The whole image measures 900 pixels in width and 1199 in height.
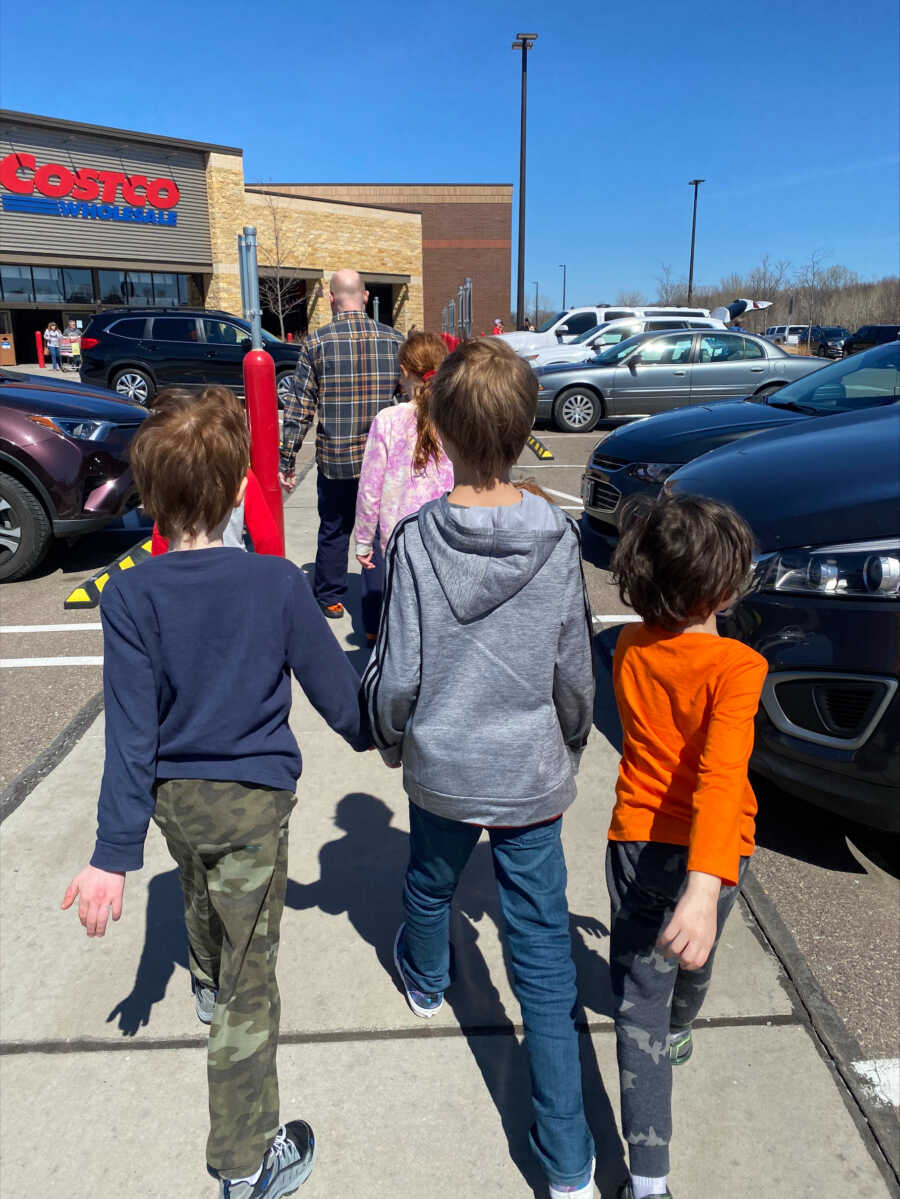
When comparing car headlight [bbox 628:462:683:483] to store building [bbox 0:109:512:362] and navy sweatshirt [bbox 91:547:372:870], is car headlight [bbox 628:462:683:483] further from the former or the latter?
store building [bbox 0:109:512:362]

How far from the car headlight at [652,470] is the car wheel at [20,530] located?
4.01 m

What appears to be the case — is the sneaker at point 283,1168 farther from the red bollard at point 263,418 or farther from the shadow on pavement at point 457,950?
the red bollard at point 263,418

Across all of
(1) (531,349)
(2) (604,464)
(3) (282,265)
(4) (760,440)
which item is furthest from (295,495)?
(3) (282,265)

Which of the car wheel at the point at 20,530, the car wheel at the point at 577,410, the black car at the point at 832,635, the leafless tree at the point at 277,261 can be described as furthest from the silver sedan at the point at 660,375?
the leafless tree at the point at 277,261

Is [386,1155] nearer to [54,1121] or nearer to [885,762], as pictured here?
[54,1121]

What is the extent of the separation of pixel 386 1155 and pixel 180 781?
970mm

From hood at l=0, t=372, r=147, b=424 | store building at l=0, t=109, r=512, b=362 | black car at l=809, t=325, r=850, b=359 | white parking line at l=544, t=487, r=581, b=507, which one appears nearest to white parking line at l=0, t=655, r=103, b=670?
hood at l=0, t=372, r=147, b=424

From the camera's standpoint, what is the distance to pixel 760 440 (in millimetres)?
4180

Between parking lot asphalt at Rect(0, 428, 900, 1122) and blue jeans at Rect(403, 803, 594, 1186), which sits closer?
blue jeans at Rect(403, 803, 594, 1186)

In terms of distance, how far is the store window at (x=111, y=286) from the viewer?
3091 centimetres

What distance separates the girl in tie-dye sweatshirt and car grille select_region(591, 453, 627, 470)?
2919 millimetres

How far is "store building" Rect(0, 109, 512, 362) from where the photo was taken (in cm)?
2838

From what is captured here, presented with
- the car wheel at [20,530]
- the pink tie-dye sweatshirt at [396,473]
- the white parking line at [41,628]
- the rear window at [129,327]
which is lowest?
the white parking line at [41,628]

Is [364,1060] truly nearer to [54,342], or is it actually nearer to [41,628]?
[41,628]
